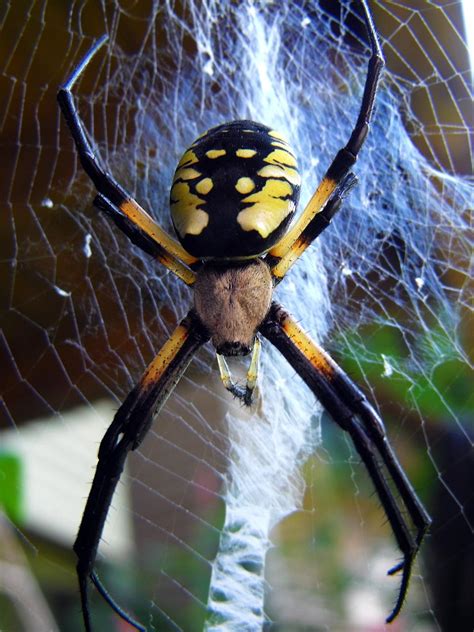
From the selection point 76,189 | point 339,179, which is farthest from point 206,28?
point 339,179

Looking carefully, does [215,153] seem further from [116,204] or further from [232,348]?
[232,348]

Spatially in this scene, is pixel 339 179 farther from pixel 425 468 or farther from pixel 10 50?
pixel 10 50

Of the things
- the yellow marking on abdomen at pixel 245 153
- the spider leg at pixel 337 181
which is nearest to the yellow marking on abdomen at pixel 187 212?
the yellow marking on abdomen at pixel 245 153

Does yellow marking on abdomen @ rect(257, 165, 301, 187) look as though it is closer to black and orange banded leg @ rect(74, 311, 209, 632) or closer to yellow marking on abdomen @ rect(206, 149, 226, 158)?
yellow marking on abdomen @ rect(206, 149, 226, 158)

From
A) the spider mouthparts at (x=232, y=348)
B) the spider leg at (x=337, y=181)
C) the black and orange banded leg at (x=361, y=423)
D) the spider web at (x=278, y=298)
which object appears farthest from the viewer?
the spider web at (x=278, y=298)

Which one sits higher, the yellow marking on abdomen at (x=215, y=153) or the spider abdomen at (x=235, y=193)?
the yellow marking on abdomen at (x=215, y=153)

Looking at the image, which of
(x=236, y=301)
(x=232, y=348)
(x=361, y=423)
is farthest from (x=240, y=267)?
(x=361, y=423)

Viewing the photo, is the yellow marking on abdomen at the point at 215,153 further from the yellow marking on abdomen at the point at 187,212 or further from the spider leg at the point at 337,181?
the spider leg at the point at 337,181
